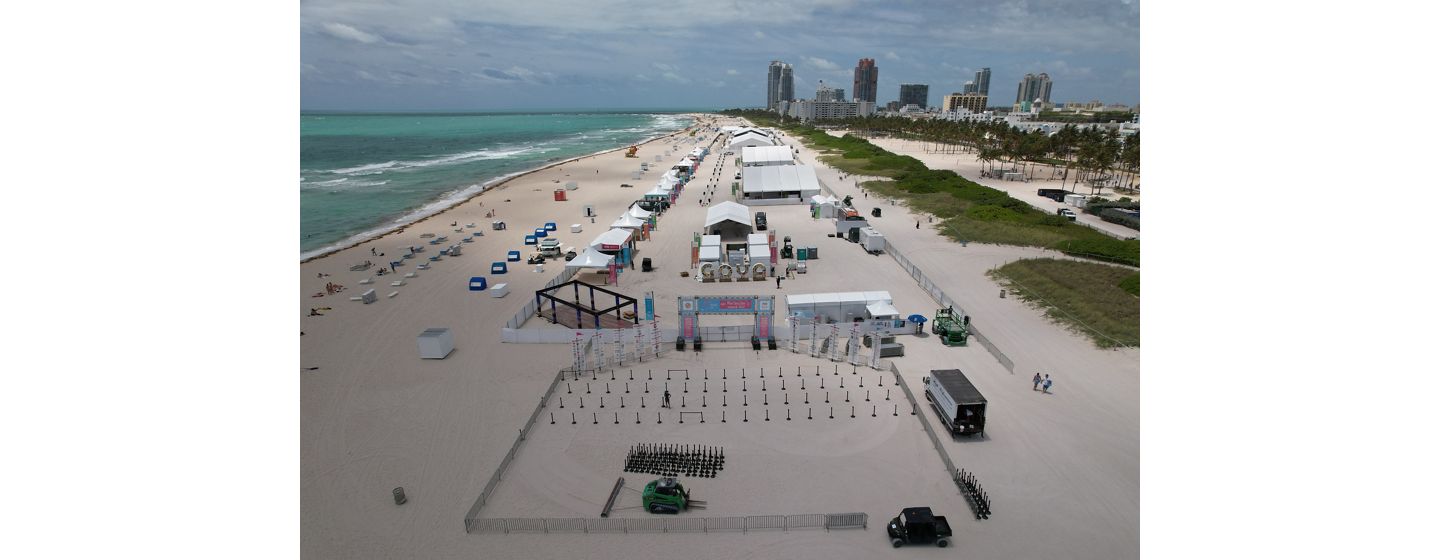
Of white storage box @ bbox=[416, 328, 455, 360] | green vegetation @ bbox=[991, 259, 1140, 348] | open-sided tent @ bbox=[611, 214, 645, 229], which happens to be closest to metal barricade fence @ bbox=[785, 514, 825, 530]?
green vegetation @ bbox=[991, 259, 1140, 348]

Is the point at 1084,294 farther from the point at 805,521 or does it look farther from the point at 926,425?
the point at 805,521

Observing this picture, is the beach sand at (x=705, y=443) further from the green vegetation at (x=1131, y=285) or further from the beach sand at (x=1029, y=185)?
the beach sand at (x=1029, y=185)

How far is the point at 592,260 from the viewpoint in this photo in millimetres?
35188

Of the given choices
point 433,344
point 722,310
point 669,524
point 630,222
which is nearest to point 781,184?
point 630,222

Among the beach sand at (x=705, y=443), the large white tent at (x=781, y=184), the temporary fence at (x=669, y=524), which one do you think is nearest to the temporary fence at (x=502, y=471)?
the temporary fence at (x=669, y=524)

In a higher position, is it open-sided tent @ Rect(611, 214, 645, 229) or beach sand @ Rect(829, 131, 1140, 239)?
beach sand @ Rect(829, 131, 1140, 239)

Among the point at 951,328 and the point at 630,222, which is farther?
the point at 630,222

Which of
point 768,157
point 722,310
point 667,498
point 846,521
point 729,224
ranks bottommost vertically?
point 846,521

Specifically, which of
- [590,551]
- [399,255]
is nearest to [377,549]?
[590,551]

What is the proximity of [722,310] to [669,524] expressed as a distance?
13259 millimetres

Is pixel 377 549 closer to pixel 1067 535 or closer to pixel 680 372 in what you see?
pixel 680 372

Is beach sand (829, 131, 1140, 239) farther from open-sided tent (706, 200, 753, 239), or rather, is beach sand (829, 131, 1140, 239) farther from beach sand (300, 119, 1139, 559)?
open-sided tent (706, 200, 753, 239)

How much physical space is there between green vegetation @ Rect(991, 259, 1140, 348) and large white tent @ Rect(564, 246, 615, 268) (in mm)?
24398

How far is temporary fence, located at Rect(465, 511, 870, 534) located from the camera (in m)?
15.3
